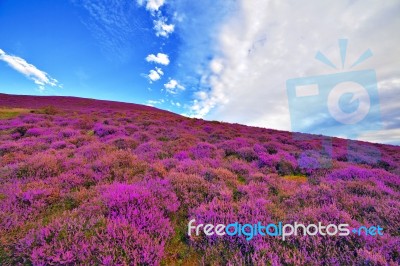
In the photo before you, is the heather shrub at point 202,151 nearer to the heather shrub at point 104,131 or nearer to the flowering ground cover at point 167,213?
the flowering ground cover at point 167,213

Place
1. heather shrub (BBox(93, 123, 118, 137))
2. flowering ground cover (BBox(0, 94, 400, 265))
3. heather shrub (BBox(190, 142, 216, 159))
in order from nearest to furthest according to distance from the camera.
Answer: flowering ground cover (BBox(0, 94, 400, 265)) < heather shrub (BBox(190, 142, 216, 159)) < heather shrub (BBox(93, 123, 118, 137))

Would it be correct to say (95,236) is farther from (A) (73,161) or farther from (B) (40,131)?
(B) (40,131)

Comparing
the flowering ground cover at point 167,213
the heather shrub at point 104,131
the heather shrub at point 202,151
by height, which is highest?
the heather shrub at point 104,131

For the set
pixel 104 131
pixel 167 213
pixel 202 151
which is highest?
pixel 104 131

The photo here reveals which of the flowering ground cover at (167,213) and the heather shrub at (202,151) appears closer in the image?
the flowering ground cover at (167,213)

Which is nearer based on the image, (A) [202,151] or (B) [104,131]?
(A) [202,151]

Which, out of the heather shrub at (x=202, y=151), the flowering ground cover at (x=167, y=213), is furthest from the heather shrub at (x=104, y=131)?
the heather shrub at (x=202, y=151)

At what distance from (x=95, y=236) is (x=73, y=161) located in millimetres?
4294

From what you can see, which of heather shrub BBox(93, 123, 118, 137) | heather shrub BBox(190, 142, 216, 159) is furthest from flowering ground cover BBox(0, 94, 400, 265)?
heather shrub BBox(93, 123, 118, 137)

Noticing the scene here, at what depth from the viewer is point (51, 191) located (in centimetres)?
450

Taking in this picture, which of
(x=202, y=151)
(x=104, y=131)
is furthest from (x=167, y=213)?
(x=104, y=131)

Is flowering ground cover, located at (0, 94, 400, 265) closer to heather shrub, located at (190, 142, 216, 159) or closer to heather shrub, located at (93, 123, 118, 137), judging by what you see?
heather shrub, located at (190, 142, 216, 159)

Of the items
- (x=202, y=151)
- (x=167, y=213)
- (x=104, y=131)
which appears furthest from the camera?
(x=104, y=131)

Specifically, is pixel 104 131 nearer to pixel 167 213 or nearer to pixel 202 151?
pixel 202 151
